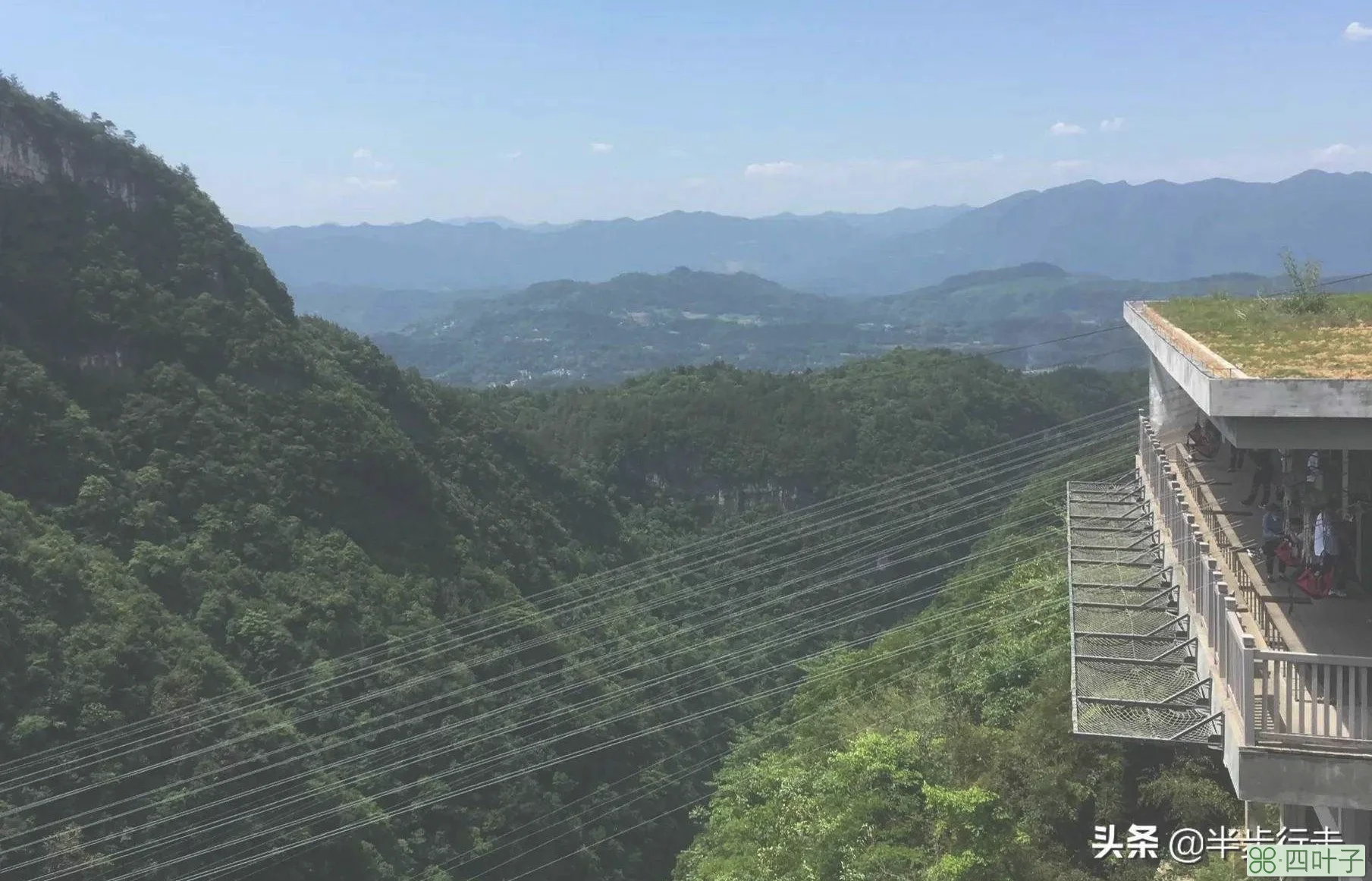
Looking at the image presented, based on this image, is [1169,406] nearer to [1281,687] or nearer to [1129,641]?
[1129,641]

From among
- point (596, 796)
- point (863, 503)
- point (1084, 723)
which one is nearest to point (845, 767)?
point (1084, 723)

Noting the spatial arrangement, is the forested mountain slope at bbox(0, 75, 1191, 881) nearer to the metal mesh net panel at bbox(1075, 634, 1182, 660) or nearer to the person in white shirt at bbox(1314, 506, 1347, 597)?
the metal mesh net panel at bbox(1075, 634, 1182, 660)

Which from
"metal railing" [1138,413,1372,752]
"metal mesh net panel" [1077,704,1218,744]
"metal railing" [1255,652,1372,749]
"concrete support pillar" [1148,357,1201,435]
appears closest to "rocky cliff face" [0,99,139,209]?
"concrete support pillar" [1148,357,1201,435]

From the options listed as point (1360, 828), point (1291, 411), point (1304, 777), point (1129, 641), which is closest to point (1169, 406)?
point (1129, 641)

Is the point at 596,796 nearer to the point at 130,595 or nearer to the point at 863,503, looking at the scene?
the point at 130,595

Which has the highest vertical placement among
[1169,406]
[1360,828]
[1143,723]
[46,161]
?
[46,161]
